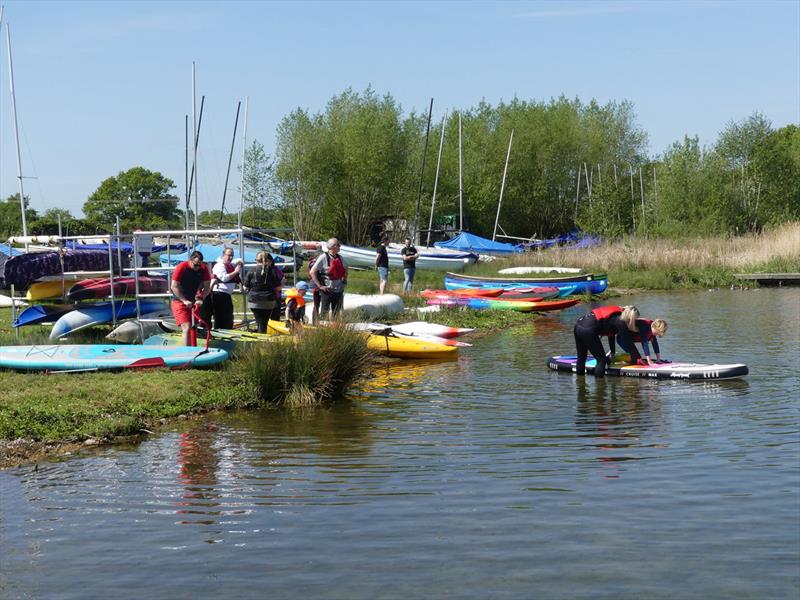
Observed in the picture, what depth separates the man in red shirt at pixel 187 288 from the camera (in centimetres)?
1700

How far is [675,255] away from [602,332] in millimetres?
29021

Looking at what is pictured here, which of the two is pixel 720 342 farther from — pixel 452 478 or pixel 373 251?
pixel 373 251

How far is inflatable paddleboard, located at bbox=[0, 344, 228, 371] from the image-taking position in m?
15.9

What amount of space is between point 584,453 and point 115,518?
5081mm

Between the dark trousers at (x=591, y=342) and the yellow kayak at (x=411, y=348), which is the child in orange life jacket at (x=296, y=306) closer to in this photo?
the yellow kayak at (x=411, y=348)

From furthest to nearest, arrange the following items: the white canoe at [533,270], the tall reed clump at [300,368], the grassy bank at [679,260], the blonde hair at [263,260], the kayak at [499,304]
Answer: the grassy bank at [679,260] < the white canoe at [533,270] < the kayak at [499,304] < the blonde hair at [263,260] < the tall reed clump at [300,368]

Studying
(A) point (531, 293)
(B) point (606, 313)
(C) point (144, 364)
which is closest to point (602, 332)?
(B) point (606, 313)

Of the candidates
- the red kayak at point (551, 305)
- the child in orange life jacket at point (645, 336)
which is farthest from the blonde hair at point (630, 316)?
the red kayak at point (551, 305)

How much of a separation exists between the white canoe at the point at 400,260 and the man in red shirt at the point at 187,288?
2783 centimetres

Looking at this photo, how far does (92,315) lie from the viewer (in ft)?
64.6

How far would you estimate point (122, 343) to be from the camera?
1842 cm

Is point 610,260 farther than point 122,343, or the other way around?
point 610,260

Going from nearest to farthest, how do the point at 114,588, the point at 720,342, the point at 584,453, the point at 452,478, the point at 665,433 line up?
the point at 114,588 → the point at 452,478 → the point at 584,453 → the point at 665,433 → the point at 720,342

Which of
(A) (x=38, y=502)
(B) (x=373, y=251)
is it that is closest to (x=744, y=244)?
(B) (x=373, y=251)
